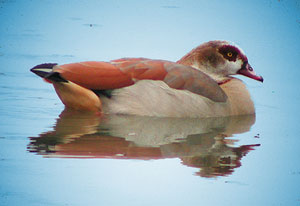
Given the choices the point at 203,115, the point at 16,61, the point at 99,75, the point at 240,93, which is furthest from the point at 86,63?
the point at 16,61

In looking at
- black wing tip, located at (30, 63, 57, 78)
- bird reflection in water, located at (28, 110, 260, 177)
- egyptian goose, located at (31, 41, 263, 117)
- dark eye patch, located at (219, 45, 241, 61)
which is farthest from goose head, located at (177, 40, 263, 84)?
black wing tip, located at (30, 63, 57, 78)

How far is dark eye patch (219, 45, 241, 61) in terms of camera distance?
10.2 meters

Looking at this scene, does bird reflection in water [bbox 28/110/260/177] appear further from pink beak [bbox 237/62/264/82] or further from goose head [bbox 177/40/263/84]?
pink beak [bbox 237/62/264/82]

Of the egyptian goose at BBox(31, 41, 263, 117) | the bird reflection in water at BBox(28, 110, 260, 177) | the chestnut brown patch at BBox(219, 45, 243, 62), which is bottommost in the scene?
the bird reflection in water at BBox(28, 110, 260, 177)

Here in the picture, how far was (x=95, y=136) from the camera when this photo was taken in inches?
307

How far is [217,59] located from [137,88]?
1780 millimetres

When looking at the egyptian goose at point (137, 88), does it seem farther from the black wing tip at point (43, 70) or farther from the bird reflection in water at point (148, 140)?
the bird reflection in water at point (148, 140)

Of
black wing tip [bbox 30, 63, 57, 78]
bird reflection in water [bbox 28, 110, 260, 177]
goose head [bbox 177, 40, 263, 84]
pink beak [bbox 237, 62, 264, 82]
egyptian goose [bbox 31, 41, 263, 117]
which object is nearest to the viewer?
bird reflection in water [bbox 28, 110, 260, 177]

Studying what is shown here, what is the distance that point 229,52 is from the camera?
10.2 metres

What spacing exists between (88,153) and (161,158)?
0.79m

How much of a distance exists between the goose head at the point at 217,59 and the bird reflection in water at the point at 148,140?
3.44 feet

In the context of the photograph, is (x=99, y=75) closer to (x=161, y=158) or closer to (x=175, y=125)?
(x=175, y=125)

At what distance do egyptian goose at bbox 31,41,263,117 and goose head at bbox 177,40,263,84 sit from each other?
595 millimetres

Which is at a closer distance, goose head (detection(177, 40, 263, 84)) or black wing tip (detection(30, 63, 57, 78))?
black wing tip (detection(30, 63, 57, 78))
